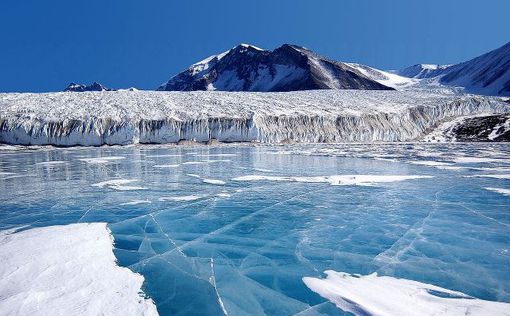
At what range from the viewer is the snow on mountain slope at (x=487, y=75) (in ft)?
341

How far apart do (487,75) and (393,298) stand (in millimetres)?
135618

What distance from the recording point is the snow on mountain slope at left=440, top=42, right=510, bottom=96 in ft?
341

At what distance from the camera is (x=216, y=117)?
39.1m

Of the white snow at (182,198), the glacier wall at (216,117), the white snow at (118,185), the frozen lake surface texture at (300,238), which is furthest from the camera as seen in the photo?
the glacier wall at (216,117)

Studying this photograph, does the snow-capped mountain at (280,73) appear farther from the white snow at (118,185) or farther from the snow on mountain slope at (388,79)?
the white snow at (118,185)

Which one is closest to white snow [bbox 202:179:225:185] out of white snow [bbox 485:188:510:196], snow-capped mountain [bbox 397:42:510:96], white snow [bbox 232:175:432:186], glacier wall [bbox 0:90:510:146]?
white snow [bbox 232:175:432:186]

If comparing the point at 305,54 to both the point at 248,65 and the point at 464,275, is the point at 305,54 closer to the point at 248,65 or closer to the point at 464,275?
the point at 248,65

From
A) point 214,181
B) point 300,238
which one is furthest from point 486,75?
point 300,238

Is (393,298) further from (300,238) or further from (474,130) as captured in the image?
(474,130)

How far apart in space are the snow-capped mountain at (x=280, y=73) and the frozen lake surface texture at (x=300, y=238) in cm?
10143

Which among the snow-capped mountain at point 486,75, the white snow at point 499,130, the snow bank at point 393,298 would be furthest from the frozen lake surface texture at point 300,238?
the snow-capped mountain at point 486,75

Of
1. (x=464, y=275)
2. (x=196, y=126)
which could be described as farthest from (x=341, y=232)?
(x=196, y=126)

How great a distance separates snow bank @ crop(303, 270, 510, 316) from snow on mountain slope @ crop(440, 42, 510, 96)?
112 metres

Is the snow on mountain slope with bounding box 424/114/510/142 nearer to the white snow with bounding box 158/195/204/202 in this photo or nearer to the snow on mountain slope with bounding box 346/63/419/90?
the white snow with bounding box 158/195/204/202
